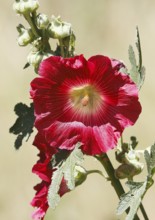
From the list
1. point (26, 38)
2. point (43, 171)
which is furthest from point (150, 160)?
point (26, 38)

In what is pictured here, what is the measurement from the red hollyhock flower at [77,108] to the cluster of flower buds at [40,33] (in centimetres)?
4

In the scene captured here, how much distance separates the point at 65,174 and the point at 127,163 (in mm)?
126

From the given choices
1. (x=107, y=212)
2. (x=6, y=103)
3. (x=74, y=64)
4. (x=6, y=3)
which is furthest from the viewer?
(x=6, y=3)


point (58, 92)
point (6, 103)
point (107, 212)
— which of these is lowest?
point (107, 212)

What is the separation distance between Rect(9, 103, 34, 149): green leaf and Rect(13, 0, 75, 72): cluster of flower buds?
0.34 ft

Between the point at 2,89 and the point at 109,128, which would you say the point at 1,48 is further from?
the point at 109,128

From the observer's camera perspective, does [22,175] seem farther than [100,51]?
No

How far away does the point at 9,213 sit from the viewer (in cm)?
457

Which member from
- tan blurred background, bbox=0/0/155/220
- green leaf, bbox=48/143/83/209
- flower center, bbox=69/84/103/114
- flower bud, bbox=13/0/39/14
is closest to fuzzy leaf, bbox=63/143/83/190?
green leaf, bbox=48/143/83/209

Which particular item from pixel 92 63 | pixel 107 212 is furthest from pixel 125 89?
pixel 107 212

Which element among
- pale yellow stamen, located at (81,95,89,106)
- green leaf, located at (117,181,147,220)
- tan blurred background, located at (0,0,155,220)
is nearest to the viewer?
green leaf, located at (117,181,147,220)

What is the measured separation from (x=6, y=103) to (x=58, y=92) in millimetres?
3592

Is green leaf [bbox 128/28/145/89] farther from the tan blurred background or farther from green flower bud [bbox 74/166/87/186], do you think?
the tan blurred background

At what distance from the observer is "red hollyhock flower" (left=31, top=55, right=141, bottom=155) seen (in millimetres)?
1473
